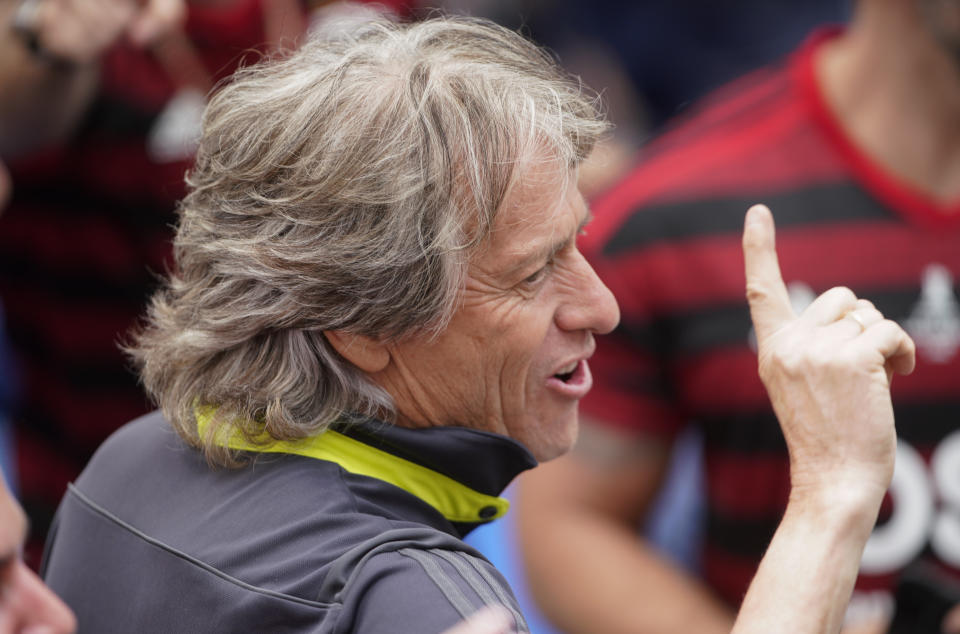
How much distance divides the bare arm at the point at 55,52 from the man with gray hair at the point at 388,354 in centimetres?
121

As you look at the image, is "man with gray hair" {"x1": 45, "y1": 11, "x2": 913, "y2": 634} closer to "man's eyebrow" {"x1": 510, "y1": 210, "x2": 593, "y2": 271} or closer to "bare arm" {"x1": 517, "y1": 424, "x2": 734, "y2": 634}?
"man's eyebrow" {"x1": 510, "y1": 210, "x2": 593, "y2": 271}

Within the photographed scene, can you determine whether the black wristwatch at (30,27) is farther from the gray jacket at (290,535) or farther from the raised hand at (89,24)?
the gray jacket at (290,535)

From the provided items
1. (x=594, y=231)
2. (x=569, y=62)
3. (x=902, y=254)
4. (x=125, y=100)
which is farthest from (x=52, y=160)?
(x=569, y=62)

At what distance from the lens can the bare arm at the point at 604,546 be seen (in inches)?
99.3

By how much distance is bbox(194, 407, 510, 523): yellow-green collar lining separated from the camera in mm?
1526

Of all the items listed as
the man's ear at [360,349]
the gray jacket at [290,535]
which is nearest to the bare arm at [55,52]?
the gray jacket at [290,535]

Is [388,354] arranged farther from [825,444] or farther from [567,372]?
[825,444]

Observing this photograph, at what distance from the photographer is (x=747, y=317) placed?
2.47 m

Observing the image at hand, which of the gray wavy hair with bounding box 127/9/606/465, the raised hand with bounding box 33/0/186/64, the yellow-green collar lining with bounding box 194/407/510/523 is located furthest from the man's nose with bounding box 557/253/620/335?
the raised hand with bounding box 33/0/186/64

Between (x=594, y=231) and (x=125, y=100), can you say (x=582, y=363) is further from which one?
(x=125, y=100)

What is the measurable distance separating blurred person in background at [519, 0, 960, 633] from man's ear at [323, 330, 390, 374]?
1038mm

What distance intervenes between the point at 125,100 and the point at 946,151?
81.7 inches

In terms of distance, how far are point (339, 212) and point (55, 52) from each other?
157cm

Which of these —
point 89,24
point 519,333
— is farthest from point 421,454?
point 89,24
